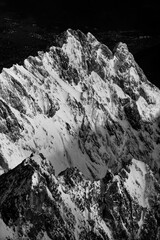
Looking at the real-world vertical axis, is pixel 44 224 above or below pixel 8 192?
below

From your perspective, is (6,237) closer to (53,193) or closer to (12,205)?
(12,205)

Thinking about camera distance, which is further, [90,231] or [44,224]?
[90,231]

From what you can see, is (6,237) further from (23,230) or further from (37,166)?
(37,166)

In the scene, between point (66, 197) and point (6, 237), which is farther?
point (66, 197)

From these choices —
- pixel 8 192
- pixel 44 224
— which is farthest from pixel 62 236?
pixel 8 192

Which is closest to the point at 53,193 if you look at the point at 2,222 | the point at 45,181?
the point at 45,181

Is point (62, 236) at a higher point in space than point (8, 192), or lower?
lower

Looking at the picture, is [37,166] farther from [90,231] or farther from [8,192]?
[90,231]

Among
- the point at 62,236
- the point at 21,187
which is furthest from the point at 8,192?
the point at 62,236
